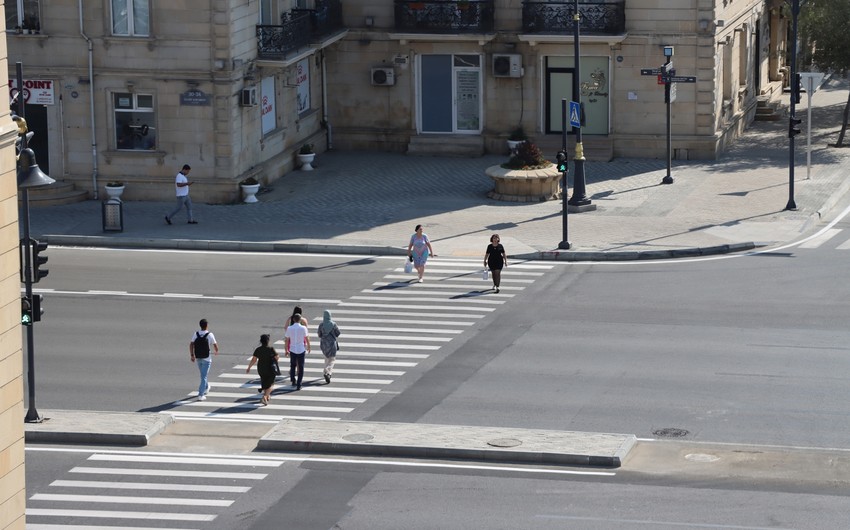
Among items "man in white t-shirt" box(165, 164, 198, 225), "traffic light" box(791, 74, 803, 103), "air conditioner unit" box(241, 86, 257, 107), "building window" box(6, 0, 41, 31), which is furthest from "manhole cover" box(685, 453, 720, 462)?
"building window" box(6, 0, 41, 31)

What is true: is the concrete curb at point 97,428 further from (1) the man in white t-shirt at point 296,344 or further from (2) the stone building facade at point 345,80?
(2) the stone building facade at point 345,80

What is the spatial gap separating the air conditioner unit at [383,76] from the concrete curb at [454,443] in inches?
1002

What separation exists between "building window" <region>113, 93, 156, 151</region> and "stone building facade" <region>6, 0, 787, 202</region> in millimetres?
38

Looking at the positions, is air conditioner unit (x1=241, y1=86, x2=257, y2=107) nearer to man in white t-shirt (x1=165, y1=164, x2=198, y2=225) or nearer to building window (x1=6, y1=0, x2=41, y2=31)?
man in white t-shirt (x1=165, y1=164, x2=198, y2=225)

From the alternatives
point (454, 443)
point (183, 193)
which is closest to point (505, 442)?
point (454, 443)

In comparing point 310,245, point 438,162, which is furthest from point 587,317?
point 438,162

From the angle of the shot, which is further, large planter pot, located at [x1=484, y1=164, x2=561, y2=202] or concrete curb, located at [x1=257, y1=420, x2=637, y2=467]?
large planter pot, located at [x1=484, y1=164, x2=561, y2=202]

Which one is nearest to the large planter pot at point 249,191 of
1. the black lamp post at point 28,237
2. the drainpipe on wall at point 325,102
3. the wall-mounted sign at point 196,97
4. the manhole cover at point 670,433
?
the wall-mounted sign at point 196,97

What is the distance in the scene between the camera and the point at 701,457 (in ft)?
75.2

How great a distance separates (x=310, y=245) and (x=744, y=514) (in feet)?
61.5

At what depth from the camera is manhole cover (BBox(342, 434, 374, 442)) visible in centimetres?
2367

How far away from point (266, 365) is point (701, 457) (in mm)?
7462

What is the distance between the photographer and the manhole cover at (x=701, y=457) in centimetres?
2280

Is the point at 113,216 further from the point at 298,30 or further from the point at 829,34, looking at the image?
the point at 829,34
